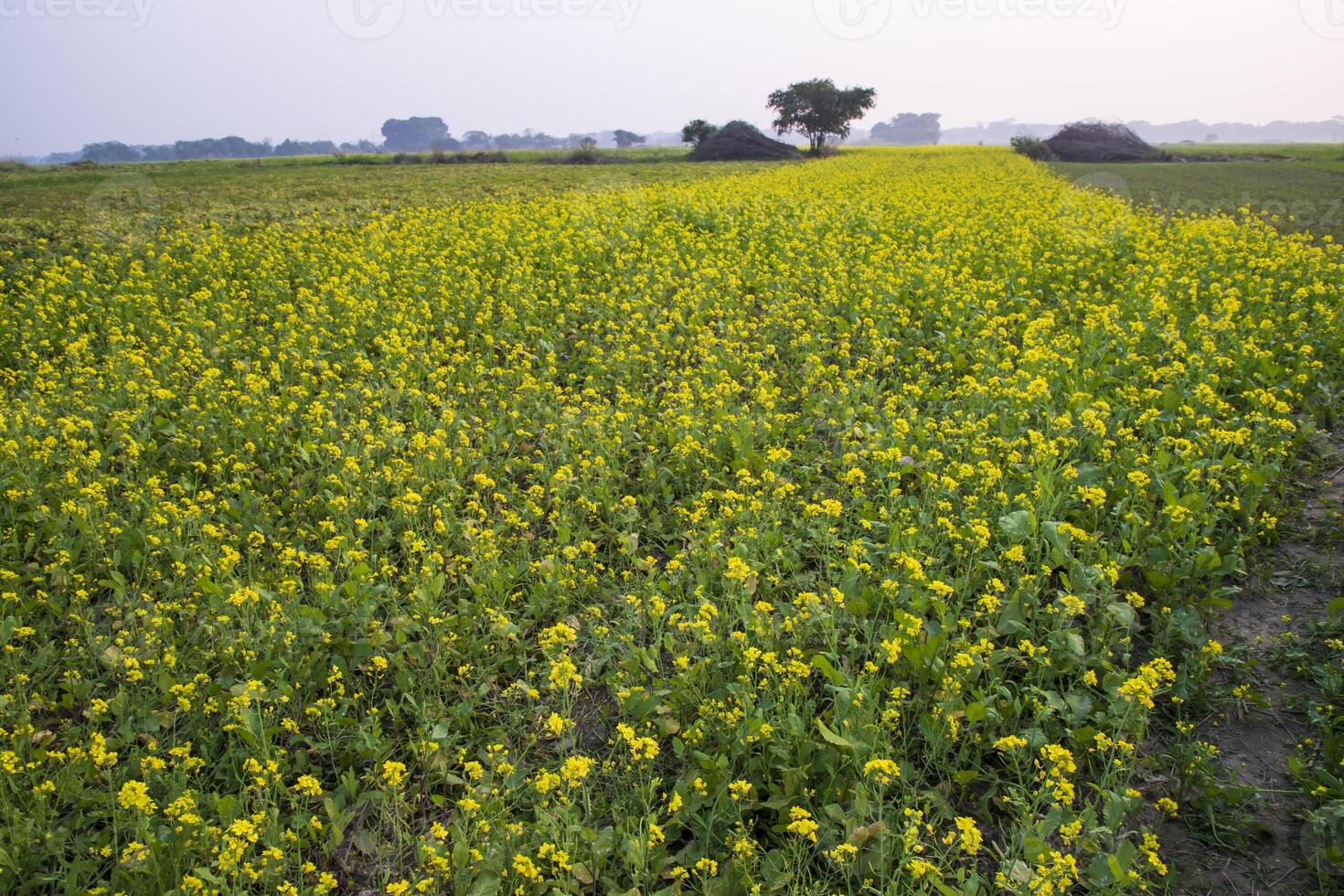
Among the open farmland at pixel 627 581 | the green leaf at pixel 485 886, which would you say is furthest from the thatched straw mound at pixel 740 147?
the green leaf at pixel 485 886

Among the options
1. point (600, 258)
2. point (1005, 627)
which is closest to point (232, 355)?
point (600, 258)

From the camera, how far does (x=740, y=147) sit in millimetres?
54531

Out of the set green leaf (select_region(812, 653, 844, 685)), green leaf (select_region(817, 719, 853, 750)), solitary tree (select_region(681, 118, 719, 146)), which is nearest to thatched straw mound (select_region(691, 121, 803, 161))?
solitary tree (select_region(681, 118, 719, 146))

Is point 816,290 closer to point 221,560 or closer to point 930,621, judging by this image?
point 930,621

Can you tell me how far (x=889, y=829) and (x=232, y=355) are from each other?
27.3 feet

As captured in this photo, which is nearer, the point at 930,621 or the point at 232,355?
the point at 930,621

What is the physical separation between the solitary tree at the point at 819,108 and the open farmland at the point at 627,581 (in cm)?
5883

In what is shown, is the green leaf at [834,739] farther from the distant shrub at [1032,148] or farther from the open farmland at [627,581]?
the distant shrub at [1032,148]

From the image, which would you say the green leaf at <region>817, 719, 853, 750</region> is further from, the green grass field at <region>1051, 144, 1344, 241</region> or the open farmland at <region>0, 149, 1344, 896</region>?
the green grass field at <region>1051, 144, 1344, 241</region>

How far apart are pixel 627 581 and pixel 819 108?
66.1m

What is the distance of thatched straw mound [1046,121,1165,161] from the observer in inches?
1743

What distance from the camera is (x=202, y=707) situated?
3779mm

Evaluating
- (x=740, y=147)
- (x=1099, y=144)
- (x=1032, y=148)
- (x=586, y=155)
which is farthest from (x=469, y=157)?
(x=1099, y=144)

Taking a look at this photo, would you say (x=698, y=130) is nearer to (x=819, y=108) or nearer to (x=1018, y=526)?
(x=819, y=108)
